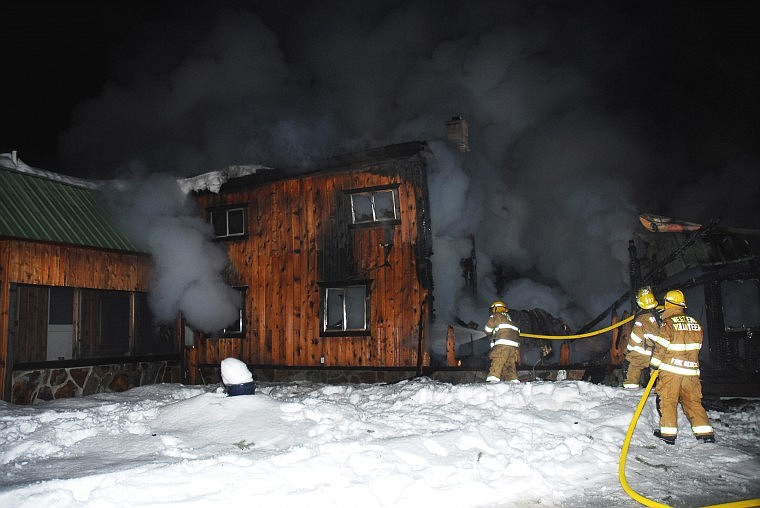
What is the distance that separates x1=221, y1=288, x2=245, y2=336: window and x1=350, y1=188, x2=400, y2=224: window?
3.86 meters

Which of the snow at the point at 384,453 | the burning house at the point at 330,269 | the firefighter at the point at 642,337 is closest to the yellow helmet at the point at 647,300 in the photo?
the firefighter at the point at 642,337

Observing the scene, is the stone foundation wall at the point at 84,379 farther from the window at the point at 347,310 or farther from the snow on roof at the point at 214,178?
the snow on roof at the point at 214,178

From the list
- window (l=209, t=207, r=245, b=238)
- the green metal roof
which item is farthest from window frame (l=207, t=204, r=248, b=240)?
the green metal roof

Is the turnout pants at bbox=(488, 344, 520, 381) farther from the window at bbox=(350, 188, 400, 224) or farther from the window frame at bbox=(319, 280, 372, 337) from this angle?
the window at bbox=(350, 188, 400, 224)

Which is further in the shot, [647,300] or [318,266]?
[318,266]

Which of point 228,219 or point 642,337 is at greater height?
point 228,219


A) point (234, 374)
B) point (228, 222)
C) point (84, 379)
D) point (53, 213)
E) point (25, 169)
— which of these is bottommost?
point (84, 379)

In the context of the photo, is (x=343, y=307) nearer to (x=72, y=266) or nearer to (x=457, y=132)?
(x=72, y=266)

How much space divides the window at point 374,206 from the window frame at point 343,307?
1564mm

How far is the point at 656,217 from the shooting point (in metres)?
14.1

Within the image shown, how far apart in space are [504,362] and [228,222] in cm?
858

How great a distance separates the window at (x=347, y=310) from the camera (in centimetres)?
1262

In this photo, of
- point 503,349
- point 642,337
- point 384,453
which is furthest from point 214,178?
point 642,337

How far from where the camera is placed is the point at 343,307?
12914mm
